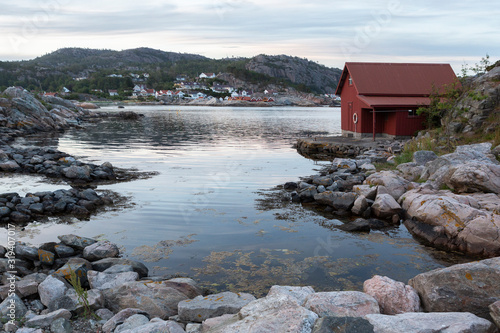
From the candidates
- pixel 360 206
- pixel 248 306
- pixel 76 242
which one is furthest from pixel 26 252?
pixel 360 206

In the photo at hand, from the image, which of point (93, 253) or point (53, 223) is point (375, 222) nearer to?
point (93, 253)

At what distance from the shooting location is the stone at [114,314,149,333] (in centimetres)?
543

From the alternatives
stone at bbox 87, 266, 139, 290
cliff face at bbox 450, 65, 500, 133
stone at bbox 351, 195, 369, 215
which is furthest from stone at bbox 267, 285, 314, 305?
cliff face at bbox 450, 65, 500, 133

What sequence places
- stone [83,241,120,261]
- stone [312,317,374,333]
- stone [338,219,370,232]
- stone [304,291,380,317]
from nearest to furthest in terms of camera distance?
stone [312,317,374,333] → stone [304,291,380,317] → stone [83,241,120,261] → stone [338,219,370,232]

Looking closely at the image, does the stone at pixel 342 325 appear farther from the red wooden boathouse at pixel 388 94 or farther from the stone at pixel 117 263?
the red wooden boathouse at pixel 388 94

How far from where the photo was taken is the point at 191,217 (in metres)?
12.8

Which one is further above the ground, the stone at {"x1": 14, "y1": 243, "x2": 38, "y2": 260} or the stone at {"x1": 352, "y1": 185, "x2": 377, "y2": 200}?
the stone at {"x1": 352, "y1": 185, "x2": 377, "y2": 200}

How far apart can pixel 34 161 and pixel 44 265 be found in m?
14.4

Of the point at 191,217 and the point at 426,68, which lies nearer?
the point at 191,217

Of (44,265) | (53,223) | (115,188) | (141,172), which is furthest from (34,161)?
(44,265)

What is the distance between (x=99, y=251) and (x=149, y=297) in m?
3.06

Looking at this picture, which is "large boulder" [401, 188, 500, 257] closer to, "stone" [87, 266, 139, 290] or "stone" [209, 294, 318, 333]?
"stone" [209, 294, 318, 333]

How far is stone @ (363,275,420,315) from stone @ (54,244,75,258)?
6.83 metres

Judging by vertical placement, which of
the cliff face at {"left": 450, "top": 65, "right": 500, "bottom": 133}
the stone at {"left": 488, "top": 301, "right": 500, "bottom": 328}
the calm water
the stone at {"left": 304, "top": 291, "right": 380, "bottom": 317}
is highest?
the cliff face at {"left": 450, "top": 65, "right": 500, "bottom": 133}
